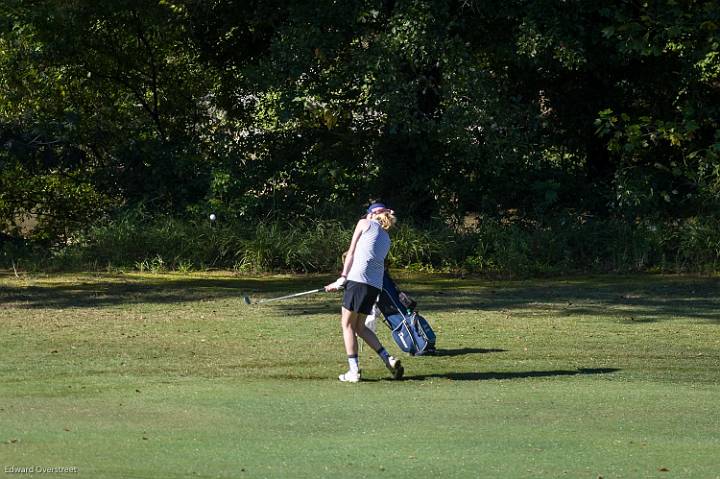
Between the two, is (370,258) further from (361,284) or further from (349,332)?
(349,332)

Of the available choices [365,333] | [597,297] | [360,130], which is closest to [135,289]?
[360,130]

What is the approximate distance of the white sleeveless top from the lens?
1191cm

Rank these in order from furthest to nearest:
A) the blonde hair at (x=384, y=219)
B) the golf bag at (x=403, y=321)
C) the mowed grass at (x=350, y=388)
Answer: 1. the golf bag at (x=403, y=321)
2. the blonde hair at (x=384, y=219)
3. the mowed grass at (x=350, y=388)

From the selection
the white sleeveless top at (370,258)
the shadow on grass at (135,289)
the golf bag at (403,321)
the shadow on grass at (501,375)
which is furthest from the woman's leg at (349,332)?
the shadow on grass at (135,289)

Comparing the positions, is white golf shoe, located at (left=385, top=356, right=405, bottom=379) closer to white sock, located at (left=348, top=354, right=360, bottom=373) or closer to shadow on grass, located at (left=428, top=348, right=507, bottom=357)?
white sock, located at (left=348, top=354, right=360, bottom=373)

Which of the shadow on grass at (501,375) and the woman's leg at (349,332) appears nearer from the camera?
the woman's leg at (349,332)

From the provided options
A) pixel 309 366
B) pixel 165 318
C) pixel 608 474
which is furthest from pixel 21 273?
pixel 608 474

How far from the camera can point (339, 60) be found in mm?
23875

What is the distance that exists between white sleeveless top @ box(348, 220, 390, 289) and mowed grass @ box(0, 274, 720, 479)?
0.96 m

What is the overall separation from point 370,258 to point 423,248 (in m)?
11.1

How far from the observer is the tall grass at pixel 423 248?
2248cm

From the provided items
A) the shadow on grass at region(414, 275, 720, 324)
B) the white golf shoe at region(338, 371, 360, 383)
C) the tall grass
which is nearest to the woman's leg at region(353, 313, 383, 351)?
the white golf shoe at region(338, 371, 360, 383)

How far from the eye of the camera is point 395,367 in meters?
12.0

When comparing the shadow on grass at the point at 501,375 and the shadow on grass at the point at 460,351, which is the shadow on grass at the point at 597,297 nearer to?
the shadow on grass at the point at 460,351
